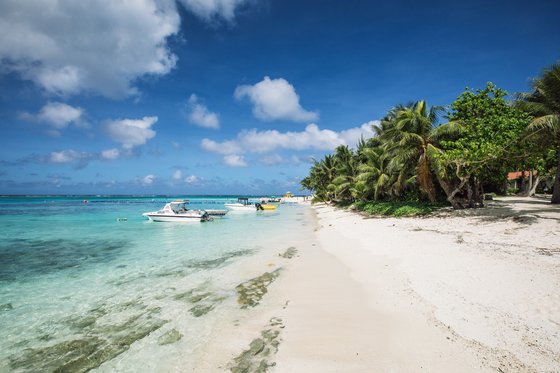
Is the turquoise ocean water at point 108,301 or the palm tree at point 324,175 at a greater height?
the palm tree at point 324,175

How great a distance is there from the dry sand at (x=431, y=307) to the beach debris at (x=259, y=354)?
6.2 inches

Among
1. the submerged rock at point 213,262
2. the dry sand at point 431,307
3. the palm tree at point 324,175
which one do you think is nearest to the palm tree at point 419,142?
the dry sand at point 431,307

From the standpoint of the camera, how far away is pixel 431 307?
5.82m

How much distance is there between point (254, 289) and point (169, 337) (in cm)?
304

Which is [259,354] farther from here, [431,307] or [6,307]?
[6,307]

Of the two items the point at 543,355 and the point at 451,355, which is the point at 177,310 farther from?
the point at 543,355

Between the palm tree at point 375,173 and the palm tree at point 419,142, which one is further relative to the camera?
the palm tree at point 375,173

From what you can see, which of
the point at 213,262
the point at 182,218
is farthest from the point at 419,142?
the point at 182,218

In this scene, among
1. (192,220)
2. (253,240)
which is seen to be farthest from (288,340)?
(192,220)

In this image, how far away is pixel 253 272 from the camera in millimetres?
10133

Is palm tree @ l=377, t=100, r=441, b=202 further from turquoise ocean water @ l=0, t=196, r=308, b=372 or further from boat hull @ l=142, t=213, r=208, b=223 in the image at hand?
boat hull @ l=142, t=213, r=208, b=223

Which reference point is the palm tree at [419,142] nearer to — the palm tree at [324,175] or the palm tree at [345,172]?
the palm tree at [345,172]

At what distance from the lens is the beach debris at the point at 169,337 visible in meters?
5.38

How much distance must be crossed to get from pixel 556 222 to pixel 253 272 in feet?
39.7
